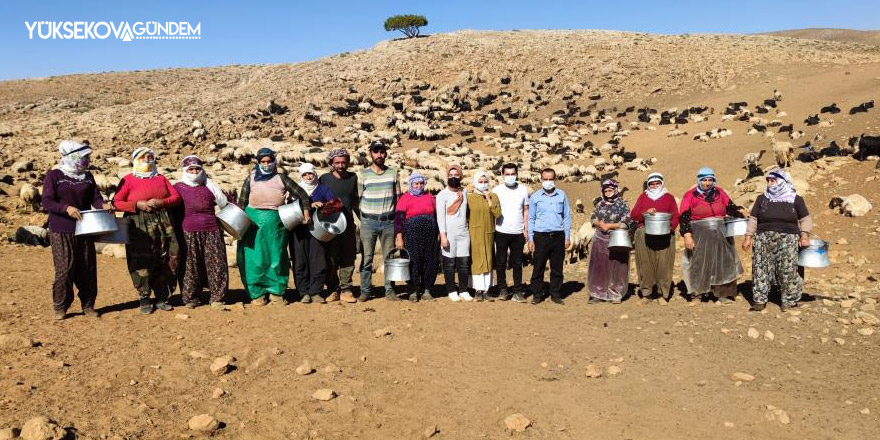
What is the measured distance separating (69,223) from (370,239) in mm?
2856

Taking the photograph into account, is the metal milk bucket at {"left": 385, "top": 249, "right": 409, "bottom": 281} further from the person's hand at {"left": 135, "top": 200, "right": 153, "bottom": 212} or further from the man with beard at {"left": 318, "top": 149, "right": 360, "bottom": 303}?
the person's hand at {"left": 135, "top": 200, "right": 153, "bottom": 212}

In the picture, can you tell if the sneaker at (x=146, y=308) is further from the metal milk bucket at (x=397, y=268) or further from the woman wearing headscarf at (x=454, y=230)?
the woman wearing headscarf at (x=454, y=230)

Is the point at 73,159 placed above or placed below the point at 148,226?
Answer: above

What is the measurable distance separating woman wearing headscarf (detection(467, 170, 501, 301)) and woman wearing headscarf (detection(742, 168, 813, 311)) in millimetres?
2600

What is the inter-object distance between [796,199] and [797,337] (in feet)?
5.01

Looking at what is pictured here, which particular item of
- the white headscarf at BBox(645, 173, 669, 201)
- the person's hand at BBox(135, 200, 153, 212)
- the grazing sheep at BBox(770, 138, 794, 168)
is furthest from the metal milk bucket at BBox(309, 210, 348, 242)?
the grazing sheep at BBox(770, 138, 794, 168)

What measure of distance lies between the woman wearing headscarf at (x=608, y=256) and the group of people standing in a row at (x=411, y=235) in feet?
0.04

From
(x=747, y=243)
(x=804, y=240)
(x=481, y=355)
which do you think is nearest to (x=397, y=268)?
(x=481, y=355)

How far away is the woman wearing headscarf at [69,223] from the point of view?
214 inches

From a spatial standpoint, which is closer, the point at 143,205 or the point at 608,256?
the point at 143,205

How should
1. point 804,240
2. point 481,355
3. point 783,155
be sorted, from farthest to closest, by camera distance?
point 783,155, point 804,240, point 481,355

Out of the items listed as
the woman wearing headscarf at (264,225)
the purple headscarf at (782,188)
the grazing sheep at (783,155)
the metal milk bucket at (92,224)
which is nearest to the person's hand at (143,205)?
the metal milk bucket at (92,224)

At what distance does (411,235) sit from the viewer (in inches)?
260

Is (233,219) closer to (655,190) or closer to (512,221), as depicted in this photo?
(512,221)
